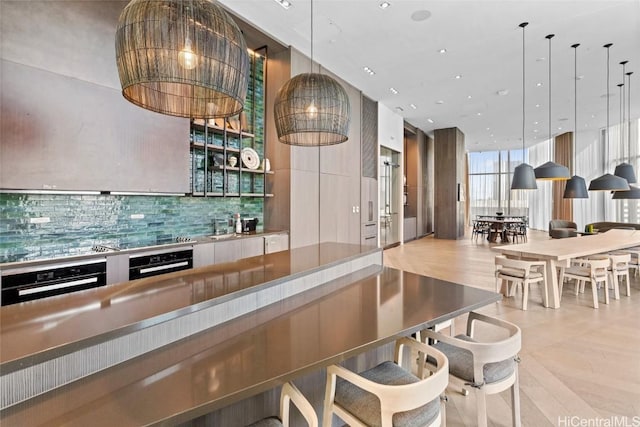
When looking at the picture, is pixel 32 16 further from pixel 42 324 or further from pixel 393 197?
pixel 393 197

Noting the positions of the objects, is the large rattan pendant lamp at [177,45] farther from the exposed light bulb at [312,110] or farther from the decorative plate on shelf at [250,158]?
the decorative plate on shelf at [250,158]

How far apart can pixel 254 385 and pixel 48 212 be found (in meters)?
3.35

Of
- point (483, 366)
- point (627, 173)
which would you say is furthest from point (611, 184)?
point (483, 366)

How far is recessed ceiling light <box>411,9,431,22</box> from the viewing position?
15.0ft

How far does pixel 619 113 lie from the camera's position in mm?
9484

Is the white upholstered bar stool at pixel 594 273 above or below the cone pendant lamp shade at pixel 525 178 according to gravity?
below

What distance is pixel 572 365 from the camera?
9.45 ft

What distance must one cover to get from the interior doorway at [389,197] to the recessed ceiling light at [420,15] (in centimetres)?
491

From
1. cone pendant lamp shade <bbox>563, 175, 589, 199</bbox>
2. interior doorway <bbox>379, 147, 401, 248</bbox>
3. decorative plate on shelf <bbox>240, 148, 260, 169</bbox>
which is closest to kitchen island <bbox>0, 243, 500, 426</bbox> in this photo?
decorative plate on shelf <bbox>240, 148, 260, 169</bbox>

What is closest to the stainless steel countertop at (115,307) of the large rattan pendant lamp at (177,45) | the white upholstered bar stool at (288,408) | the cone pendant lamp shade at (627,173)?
the white upholstered bar stool at (288,408)

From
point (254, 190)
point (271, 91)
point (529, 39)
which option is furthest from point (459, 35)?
point (254, 190)

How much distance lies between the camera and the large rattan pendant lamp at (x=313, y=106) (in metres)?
2.56

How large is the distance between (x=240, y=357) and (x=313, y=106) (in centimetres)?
193

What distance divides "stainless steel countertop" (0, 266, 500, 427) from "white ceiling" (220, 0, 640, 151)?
4.17 meters
